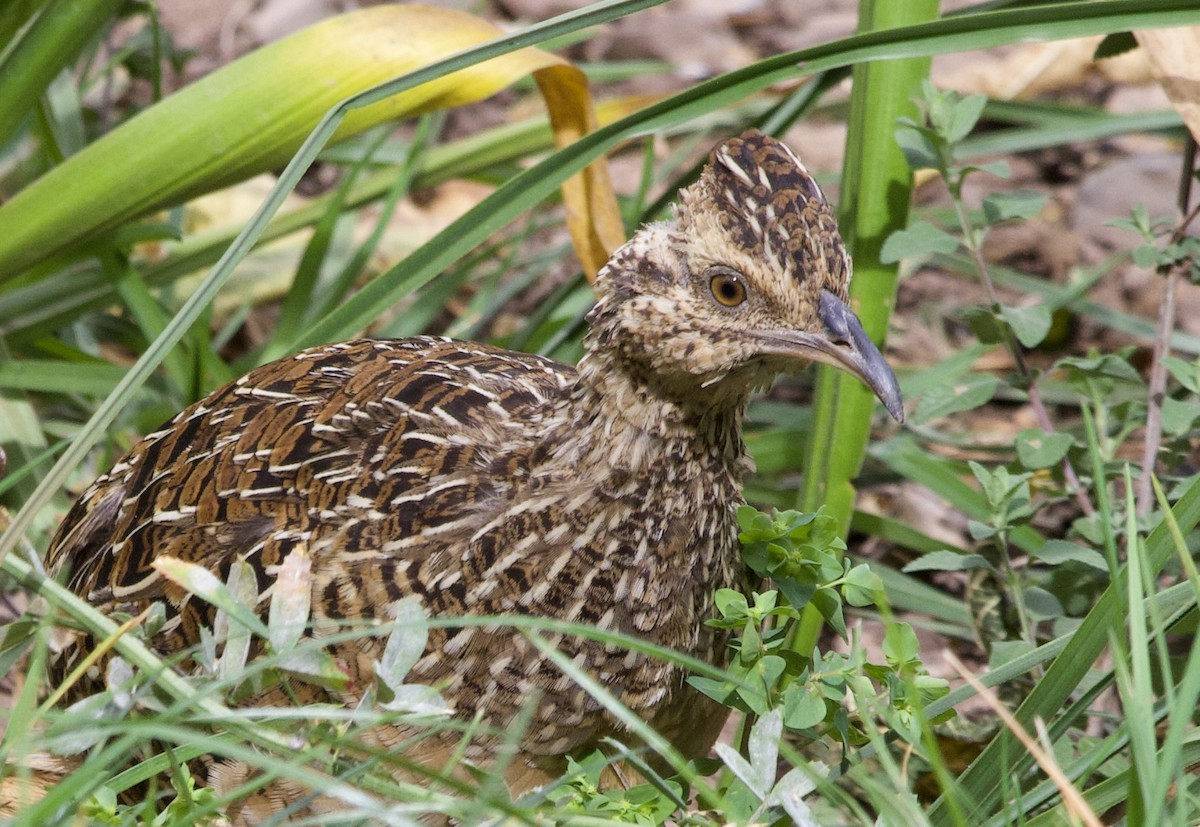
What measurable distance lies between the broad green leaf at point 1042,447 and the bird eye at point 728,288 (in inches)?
35.0

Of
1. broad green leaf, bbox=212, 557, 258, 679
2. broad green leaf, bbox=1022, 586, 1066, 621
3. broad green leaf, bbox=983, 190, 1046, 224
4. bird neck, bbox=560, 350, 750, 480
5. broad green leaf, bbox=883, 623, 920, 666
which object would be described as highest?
broad green leaf, bbox=983, 190, 1046, 224

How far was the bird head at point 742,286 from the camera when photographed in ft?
7.73

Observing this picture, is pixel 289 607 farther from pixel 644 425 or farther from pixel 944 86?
pixel 944 86

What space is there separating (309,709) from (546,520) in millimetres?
719

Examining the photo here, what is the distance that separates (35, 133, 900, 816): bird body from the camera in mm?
2387

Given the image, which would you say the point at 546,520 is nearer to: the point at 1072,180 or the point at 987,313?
the point at 987,313

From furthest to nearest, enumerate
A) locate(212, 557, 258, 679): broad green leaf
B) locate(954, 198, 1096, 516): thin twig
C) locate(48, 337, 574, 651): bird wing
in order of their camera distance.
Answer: locate(954, 198, 1096, 516): thin twig
locate(48, 337, 574, 651): bird wing
locate(212, 557, 258, 679): broad green leaf

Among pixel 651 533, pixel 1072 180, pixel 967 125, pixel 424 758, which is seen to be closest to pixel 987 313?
pixel 967 125

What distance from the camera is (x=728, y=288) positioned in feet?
7.86

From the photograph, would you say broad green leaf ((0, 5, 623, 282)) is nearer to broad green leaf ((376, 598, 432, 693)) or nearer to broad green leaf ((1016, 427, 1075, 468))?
broad green leaf ((1016, 427, 1075, 468))

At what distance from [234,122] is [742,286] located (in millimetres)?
1380

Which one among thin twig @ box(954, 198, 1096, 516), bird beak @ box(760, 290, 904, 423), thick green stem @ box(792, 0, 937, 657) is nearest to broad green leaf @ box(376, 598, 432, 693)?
bird beak @ box(760, 290, 904, 423)

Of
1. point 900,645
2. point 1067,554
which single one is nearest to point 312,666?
point 900,645

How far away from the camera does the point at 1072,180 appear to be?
5449 mm
